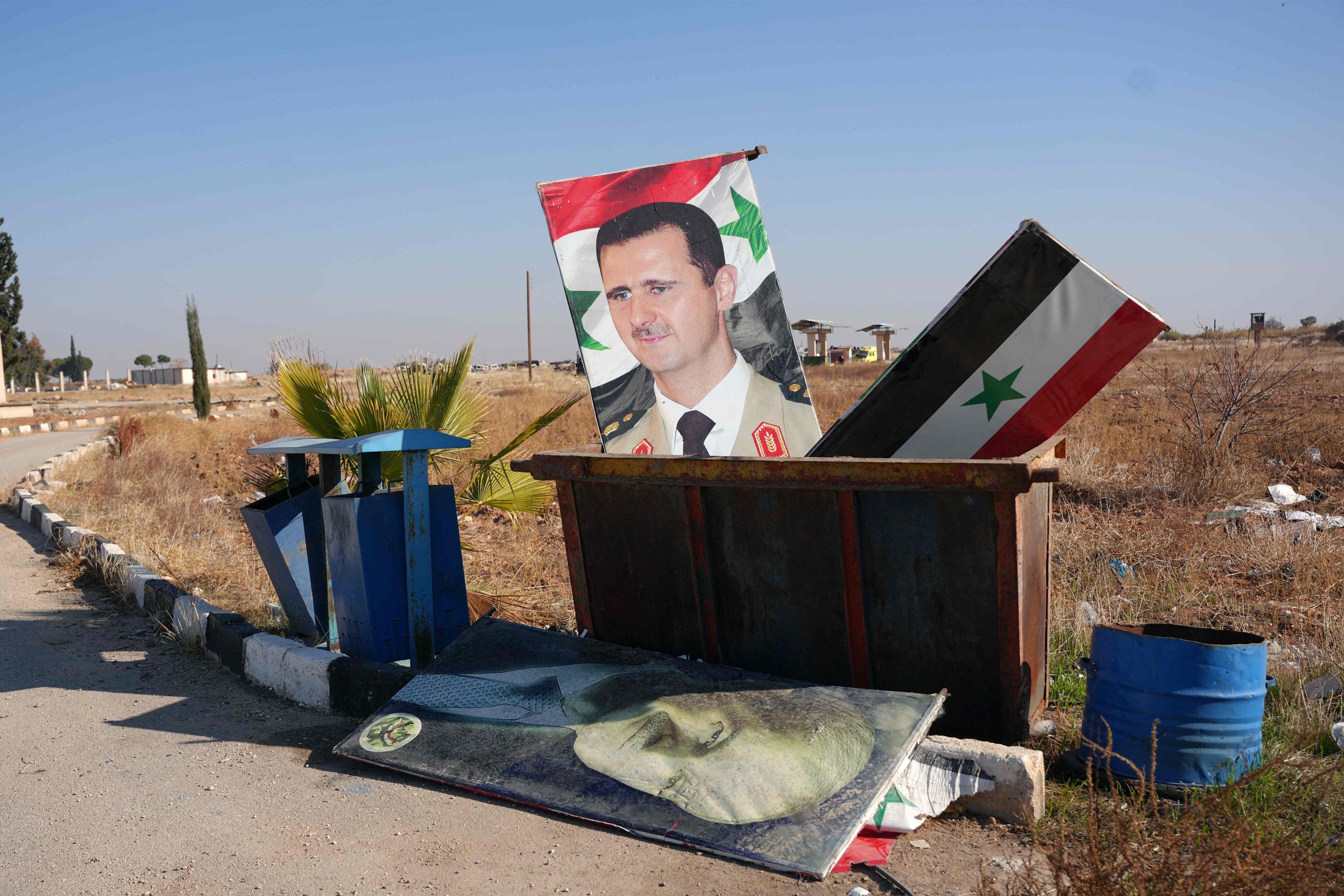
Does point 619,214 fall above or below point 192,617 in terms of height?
above

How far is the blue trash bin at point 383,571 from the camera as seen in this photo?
478 centimetres

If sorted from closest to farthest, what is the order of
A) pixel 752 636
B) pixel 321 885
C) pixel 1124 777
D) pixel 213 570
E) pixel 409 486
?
pixel 321 885 → pixel 1124 777 → pixel 752 636 → pixel 409 486 → pixel 213 570

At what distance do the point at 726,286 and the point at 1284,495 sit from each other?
5.93 m

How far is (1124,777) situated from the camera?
337 cm

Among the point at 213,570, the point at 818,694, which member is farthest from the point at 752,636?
the point at 213,570

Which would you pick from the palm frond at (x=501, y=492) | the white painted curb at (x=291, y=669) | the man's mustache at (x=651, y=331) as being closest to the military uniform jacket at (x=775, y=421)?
the man's mustache at (x=651, y=331)

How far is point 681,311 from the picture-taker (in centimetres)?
660

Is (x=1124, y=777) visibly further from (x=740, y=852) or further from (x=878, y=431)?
(x=878, y=431)

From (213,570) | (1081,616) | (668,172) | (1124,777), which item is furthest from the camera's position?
(213,570)

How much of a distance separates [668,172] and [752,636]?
3.92 m

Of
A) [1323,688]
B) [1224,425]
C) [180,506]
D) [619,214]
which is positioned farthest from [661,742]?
[180,506]

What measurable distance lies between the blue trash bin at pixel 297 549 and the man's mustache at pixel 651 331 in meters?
2.45

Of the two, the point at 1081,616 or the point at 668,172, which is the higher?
the point at 668,172

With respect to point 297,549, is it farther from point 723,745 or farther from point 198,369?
point 198,369
